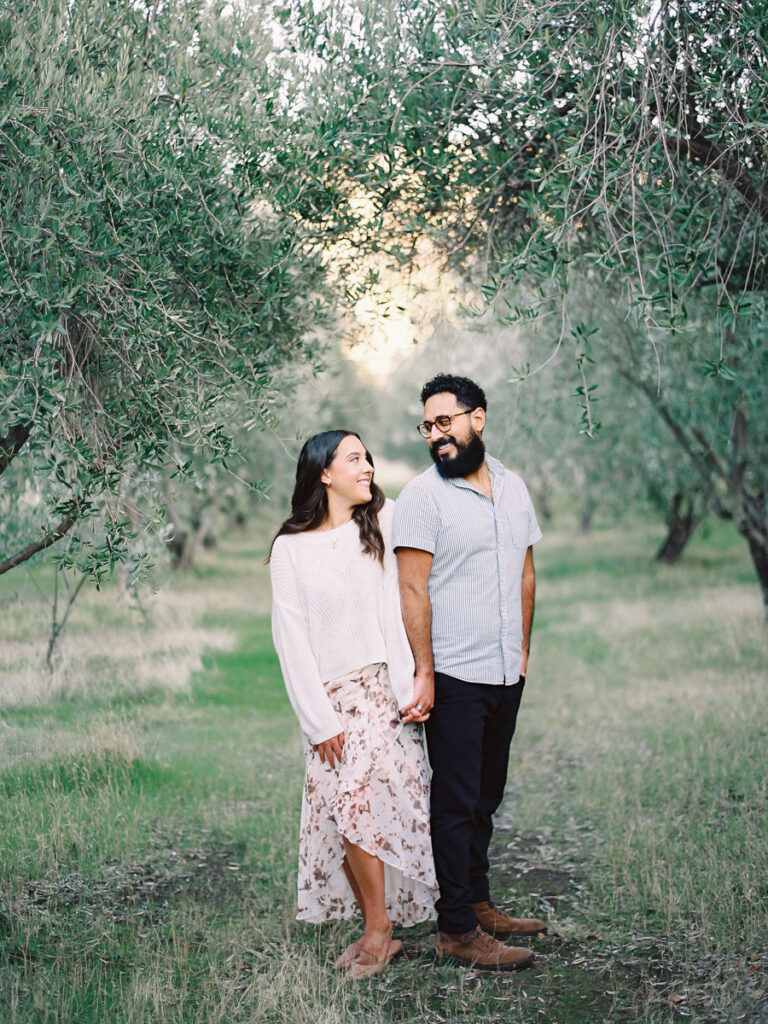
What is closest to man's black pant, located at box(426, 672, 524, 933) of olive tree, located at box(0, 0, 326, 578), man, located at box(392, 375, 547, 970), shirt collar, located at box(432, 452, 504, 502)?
man, located at box(392, 375, 547, 970)

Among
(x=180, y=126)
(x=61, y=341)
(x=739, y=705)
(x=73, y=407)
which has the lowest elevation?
(x=739, y=705)

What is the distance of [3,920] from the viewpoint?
5.43 metres

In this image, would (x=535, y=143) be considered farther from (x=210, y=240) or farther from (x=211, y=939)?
(x=211, y=939)

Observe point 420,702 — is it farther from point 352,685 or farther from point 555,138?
point 555,138

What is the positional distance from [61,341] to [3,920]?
3.06 metres

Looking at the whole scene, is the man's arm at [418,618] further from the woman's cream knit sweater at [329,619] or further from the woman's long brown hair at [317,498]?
the woman's long brown hair at [317,498]

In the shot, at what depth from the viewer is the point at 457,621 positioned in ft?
15.7

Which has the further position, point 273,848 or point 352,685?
point 273,848

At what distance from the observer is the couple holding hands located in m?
4.70

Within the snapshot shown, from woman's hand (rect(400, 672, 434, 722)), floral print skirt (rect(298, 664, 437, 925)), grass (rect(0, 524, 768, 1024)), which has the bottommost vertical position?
grass (rect(0, 524, 768, 1024))

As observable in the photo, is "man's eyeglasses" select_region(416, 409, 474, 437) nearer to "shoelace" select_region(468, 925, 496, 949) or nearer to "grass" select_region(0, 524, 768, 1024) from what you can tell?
"shoelace" select_region(468, 925, 496, 949)

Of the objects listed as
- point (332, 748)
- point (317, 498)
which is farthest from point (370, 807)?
point (317, 498)

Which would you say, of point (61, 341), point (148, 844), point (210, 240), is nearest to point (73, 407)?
point (61, 341)

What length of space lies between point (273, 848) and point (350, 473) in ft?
10.5
